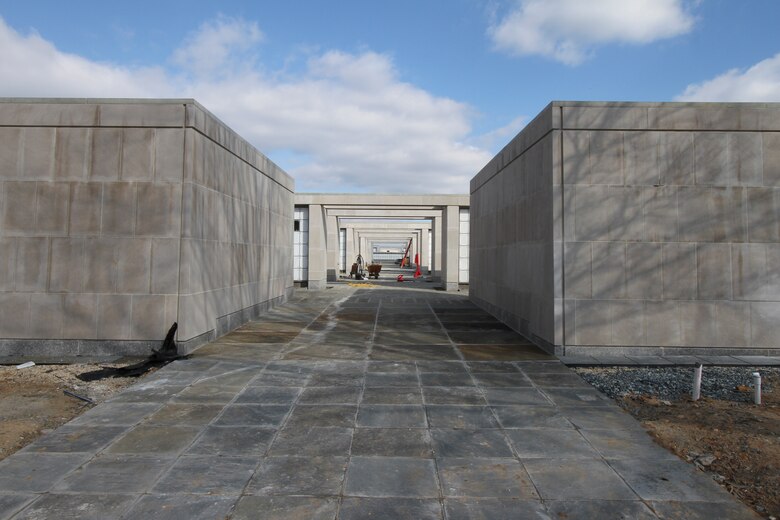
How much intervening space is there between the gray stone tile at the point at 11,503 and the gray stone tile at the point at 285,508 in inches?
64.1

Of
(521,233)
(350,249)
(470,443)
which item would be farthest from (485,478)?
(350,249)

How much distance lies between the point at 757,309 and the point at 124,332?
11.7m

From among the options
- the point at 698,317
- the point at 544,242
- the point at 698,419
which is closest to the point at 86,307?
the point at 544,242

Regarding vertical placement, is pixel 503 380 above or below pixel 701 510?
above

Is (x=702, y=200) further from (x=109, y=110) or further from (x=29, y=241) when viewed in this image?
(x=29, y=241)

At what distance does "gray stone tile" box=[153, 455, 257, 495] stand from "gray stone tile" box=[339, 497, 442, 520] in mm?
959

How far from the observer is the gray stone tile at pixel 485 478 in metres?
3.80

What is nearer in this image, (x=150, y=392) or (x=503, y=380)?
(x=150, y=392)

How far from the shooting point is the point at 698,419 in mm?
5457

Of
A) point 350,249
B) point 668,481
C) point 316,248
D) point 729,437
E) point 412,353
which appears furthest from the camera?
point 350,249

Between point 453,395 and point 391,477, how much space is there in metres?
2.44

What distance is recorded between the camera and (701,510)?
3.56 m

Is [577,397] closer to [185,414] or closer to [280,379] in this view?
[280,379]

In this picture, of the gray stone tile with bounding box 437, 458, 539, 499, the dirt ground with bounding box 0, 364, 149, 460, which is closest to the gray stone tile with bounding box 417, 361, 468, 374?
the gray stone tile with bounding box 437, 458, 539, 499
